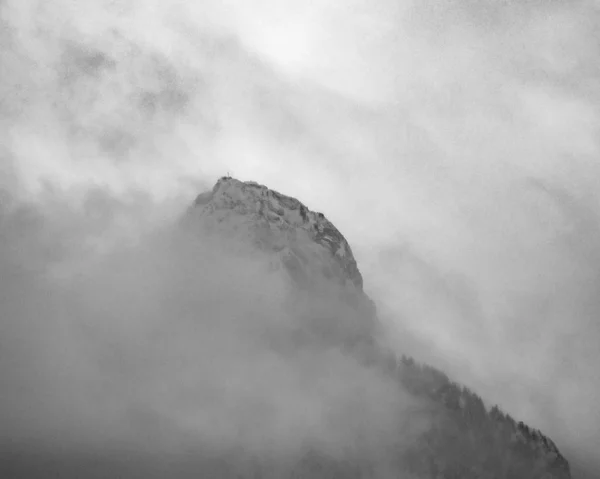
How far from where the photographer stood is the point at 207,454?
7638 inches

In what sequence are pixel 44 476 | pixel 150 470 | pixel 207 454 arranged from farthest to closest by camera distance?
pixel 207 454 < pixel 150 470 < pixel 44 476

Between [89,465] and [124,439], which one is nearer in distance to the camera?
[89,465]

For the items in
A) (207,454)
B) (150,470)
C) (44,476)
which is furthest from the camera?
(207,454)

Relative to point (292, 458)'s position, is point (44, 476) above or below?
below

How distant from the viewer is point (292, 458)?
199 m

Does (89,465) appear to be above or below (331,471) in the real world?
below

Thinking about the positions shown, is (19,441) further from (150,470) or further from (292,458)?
(292,458)

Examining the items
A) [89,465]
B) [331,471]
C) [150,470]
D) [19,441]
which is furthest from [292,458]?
[19,441]

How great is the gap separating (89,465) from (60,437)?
2256 centimetres

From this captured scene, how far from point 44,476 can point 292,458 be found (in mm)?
68959

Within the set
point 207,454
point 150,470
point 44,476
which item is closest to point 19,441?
point 44,476

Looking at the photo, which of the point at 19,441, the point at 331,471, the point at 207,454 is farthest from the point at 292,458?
the point at 19,441

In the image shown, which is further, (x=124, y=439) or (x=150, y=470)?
(x=124, y=439)

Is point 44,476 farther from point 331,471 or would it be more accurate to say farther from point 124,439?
point 331,471
